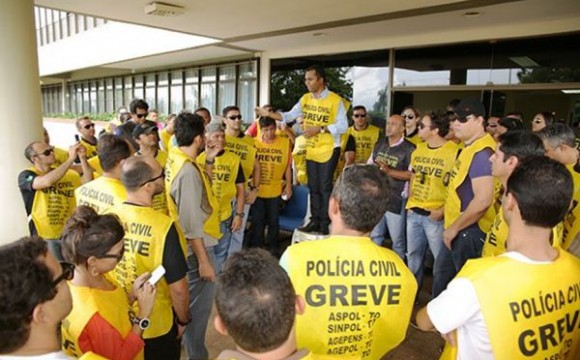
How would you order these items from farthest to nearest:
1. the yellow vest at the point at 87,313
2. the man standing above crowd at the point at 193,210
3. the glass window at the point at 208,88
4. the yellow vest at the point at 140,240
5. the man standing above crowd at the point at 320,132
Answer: the glass window at the point at 208,88 < the man standing above crowd at the point at 320,132 < the man standing above crowd at the point at 193,210 < the yellow vest at the point at 140,240 < the yellow vest at the point at 87,313

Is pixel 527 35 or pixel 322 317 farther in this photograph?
pixel 527 35

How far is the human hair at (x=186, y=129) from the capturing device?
2.56 m

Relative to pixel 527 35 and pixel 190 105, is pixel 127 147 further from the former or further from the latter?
pixel 190 105

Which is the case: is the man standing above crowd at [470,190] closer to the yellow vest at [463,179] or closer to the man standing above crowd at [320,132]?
the yellow vest at [463,179]

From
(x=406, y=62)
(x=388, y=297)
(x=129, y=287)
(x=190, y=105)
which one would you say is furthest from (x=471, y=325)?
(x=190, y=105)

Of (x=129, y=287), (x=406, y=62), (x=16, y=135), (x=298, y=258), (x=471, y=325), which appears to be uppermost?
(x=406, y=62)

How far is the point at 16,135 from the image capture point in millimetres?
3531

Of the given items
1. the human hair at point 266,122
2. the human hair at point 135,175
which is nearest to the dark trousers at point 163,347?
the human hair at point 135,175

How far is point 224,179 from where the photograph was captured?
3.71 meters

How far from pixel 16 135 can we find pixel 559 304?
4.09m

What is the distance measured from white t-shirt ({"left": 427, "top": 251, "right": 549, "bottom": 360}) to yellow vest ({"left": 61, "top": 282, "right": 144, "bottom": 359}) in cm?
117

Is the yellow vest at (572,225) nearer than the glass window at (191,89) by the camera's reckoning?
Yes

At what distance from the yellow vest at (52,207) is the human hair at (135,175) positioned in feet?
5.24

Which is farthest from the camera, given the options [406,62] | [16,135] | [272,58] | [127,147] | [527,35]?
[272,58]
